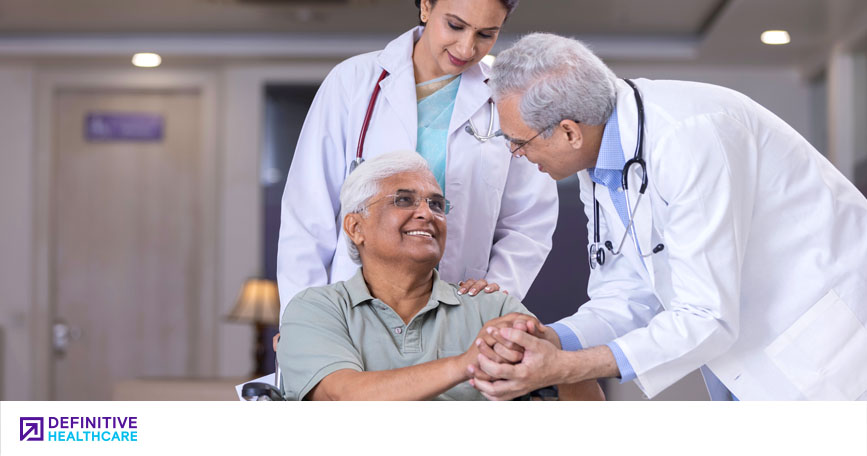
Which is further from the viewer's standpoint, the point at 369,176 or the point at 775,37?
the point at 775,37

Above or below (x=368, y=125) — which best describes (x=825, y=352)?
below

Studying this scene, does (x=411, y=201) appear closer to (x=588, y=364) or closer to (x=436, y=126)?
(x=436, y=126)

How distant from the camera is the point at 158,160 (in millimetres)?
5223

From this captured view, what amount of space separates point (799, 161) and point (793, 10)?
262 cm

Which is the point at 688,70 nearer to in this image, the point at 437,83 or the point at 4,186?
the point at 437,83

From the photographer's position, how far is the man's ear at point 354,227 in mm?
2070

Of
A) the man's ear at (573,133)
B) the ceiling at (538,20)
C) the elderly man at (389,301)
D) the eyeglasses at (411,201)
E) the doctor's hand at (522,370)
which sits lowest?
the doctor's hand at (522,370)

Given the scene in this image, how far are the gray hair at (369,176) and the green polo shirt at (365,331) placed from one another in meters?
0.14

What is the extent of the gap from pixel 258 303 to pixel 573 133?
3.16m

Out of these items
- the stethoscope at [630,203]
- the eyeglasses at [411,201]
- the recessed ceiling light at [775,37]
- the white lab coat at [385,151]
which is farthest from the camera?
the recessed ceiling light at [775,37]

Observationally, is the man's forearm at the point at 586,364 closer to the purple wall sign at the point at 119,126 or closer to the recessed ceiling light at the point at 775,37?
the recessed ceiling light at the point at 775,37

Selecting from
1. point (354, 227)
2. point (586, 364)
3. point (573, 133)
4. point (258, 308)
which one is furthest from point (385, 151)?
point (258, 308)

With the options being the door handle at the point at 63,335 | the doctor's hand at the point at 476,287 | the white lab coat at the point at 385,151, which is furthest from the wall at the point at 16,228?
the doctor's hand at the point at 476,287
